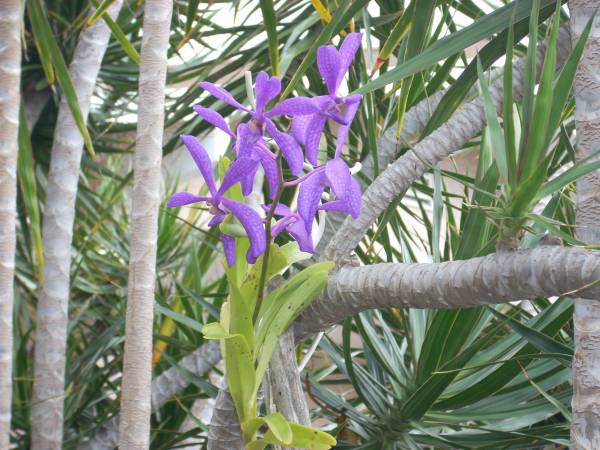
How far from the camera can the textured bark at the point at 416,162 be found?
807 mm

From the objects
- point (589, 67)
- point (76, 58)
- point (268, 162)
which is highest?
point (76, 58)

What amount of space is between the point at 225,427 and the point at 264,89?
347 mm

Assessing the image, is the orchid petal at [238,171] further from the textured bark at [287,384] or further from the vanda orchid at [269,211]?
the textured bark at [287,384]

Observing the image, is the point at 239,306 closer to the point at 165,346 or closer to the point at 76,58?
the point at 76,58

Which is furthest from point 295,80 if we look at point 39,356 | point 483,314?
point 39,356

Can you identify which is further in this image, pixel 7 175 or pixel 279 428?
pixel 7 175

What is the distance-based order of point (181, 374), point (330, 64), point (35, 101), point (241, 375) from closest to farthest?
point (330, 64)
point (241, 375)
point (181, 374)
point (35, 101)

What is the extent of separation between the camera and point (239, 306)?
0.68 m

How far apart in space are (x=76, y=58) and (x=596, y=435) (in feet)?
4.67

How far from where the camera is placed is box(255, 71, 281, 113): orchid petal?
1.97 ft

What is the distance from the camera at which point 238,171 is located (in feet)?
2.00

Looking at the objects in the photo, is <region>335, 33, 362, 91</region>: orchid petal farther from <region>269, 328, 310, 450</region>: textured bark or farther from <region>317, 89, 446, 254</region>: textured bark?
<region>317, 89, 446, 254</region>: textured bark

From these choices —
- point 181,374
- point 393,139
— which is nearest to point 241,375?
point 393,139

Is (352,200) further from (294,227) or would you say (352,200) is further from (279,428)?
(279,428)
